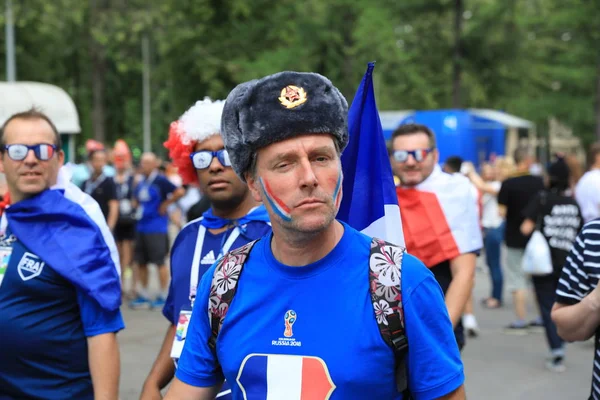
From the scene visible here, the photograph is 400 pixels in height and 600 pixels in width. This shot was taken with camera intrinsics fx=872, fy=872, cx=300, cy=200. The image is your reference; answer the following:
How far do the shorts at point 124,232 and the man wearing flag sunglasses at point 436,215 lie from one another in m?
7.39

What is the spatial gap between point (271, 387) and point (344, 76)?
79.4 feet

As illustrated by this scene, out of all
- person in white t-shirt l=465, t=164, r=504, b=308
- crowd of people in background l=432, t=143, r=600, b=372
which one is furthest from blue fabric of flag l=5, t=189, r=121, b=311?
person in white t-shirt l=465, t=164, r=504, b=308

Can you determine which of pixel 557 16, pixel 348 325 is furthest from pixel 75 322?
pixel 557 16

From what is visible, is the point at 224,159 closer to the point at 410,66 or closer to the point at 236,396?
the point at 236,396

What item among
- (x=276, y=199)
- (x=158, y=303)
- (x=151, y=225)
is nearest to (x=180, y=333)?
(x=276, y=199)

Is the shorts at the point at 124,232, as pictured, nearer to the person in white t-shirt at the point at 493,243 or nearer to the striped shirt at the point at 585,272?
the person in white t-shirt at the point at 493,243

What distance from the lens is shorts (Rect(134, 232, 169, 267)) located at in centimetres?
1210

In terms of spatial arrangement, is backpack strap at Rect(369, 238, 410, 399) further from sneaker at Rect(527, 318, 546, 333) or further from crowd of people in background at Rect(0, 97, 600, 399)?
sneaker at Rect(527, 318, 546, 333)

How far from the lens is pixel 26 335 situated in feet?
11.1

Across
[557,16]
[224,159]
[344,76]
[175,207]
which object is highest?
[557,16]

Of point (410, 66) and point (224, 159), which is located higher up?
point (410, 66)

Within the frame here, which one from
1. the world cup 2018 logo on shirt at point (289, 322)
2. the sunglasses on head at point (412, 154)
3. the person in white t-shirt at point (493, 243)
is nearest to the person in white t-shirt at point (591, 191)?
the person in white t-shirt at point (493, 243)

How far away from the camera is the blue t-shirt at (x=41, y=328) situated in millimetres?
3396

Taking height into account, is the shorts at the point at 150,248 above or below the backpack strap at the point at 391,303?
below
